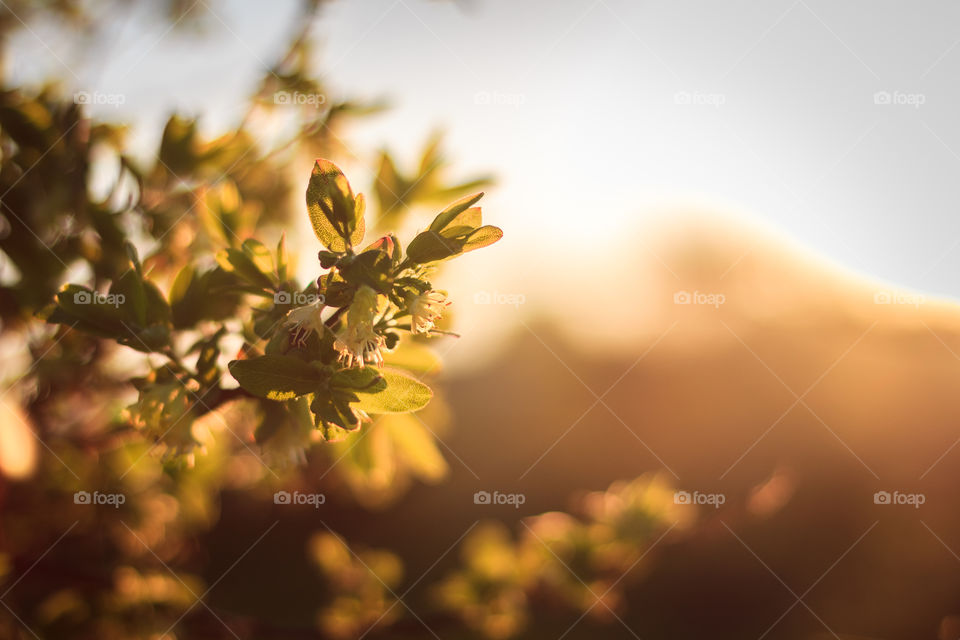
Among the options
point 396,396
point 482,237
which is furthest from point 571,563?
point 482,237

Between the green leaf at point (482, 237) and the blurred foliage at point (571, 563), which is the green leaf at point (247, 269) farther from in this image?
the blurred foliage at point (571, 563)

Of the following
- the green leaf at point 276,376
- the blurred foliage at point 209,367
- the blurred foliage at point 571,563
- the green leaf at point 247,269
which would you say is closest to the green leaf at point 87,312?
the blurred foliage at point 209,367

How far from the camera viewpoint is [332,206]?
Answer: 0.76m

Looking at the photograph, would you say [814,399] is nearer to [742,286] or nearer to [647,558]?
[742,286]

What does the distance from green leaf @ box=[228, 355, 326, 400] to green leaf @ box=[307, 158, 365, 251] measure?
0.17 m

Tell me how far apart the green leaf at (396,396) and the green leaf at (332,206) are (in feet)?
0.64

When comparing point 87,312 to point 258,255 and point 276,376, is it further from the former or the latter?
point 276,376

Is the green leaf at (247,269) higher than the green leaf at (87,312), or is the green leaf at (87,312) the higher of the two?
the green leaf at (247,269)

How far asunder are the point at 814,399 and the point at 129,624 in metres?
2.81

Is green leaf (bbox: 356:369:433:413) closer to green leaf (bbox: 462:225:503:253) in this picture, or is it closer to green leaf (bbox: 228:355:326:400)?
green leaf (bbox: 228:355:326:400)

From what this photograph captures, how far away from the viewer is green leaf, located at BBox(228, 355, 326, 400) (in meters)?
0.72

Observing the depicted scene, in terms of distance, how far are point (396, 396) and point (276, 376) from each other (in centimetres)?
16

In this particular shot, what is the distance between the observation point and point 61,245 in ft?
4.49

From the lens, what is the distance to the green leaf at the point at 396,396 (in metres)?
0.76
